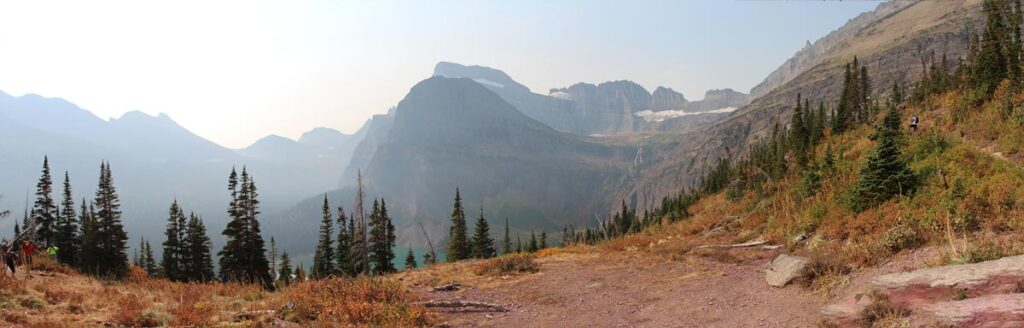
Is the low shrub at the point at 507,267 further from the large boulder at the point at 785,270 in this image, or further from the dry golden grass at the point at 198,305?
the large boulder at the point at 785,270

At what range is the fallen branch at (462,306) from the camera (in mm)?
14570

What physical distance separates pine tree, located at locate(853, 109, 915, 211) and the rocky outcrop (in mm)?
9243

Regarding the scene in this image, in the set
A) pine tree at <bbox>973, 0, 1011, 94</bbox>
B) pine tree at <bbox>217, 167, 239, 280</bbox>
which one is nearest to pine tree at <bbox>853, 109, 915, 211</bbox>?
pine tree at <bbox>973, 0, 1011, 94</bbox>

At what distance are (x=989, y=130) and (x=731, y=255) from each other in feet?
42.2

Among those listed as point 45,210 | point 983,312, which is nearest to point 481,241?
point 45,210

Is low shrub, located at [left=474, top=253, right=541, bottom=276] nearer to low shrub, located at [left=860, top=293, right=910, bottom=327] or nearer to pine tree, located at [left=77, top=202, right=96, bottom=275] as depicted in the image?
low shrub, located at [left=860, top=293, right=910, bottom=327]

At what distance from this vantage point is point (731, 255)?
17547 millimetres

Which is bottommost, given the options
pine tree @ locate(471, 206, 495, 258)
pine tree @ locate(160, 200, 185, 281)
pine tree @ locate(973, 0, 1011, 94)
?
pine tree @ locate(471, 206, 495, 258)

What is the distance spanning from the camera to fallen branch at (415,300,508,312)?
14570 millimetres

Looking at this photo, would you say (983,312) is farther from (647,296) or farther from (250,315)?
(250,315)

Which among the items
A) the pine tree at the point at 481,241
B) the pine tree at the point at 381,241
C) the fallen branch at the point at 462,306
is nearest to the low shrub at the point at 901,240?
the fallen branch at the point at 462,306

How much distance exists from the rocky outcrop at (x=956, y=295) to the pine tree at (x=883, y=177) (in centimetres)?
924

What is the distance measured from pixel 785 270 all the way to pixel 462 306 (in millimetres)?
9432

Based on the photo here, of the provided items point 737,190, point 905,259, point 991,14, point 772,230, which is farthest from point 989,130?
point 991,14
